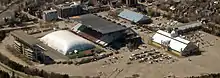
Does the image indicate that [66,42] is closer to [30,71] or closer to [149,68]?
[30,71]

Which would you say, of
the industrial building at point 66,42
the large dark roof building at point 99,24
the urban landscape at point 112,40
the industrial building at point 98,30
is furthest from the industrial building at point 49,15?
the industrial building at point 66,42

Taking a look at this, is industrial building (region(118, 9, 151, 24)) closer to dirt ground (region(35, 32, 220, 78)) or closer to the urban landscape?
the urban landscape

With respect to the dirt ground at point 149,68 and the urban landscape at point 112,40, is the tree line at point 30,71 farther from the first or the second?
the dirt ground at point 149,68

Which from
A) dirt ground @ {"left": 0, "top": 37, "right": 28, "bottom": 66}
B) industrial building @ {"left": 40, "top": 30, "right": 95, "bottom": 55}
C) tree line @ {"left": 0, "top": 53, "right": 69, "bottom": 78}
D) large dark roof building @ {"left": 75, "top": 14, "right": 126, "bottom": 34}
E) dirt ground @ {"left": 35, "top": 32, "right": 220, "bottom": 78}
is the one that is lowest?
dirt ground @ {"left": 35, "top": 32, "right": 220, "bottom": 78}

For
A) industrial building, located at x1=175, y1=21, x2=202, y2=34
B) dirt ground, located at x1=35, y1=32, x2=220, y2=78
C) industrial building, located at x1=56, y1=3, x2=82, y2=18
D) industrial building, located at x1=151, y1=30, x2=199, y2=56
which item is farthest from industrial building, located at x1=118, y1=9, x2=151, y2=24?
dirt ground, located at x1=35, y1=32, x2=220, y2=78

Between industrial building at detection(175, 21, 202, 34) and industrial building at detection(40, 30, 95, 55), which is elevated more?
industrial building at detection(40, 30, 95, 55)
